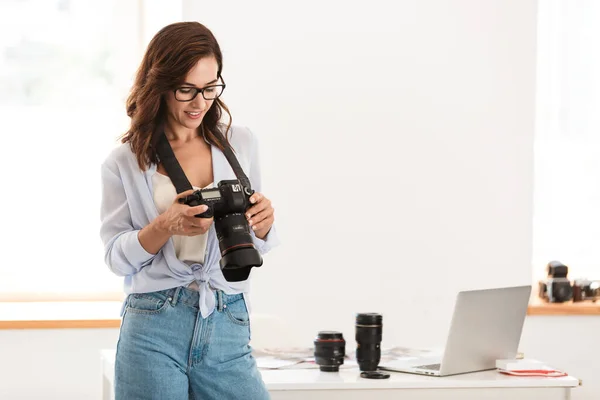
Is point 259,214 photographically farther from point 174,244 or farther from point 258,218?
point 174,244

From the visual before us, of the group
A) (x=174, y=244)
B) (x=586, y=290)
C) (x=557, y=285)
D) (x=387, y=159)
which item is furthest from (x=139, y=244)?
(x=586, y=290)

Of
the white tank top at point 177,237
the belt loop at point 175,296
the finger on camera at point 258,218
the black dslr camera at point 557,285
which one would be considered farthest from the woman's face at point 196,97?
the black dslr camera at point 557,285

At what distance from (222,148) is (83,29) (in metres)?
2.25

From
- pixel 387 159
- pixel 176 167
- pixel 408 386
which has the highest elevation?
pixel 387 159

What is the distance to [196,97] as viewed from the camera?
179 cm

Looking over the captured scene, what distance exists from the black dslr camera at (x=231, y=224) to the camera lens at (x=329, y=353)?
0.82 m

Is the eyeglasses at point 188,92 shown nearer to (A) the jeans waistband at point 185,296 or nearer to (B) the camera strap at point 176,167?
(B) the camera strap at point 176,167

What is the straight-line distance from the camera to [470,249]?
3.92 metres

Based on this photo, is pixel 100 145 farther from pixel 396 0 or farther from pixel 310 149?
pixel 396 0

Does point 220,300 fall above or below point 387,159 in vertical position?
below

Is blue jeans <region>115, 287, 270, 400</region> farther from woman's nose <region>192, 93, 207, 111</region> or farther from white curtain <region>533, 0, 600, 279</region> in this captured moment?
white curtain <region>533, 0, 600, 279</region>

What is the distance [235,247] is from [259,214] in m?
0.13

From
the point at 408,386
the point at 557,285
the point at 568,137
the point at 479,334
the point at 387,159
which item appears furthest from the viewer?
the point at 568,137

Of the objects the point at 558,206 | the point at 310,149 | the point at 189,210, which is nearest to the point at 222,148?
the point at 189,210
